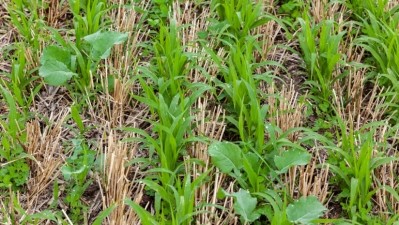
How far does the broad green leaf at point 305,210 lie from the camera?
2277 millimetres

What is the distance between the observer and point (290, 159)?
248cm

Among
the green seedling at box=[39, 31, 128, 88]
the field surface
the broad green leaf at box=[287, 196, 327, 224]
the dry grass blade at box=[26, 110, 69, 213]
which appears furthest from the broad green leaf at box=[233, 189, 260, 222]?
the green seedling at box=[39, 31, 128, 88]

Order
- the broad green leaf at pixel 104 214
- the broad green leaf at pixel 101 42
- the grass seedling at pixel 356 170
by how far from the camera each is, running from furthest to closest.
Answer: the broad green leaf at pixel 101 42 → the grass seedling at pixel 356 170 → the broad green leaf at pixel 104 214

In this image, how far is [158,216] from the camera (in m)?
2.35

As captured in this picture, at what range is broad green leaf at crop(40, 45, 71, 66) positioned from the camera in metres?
2.86

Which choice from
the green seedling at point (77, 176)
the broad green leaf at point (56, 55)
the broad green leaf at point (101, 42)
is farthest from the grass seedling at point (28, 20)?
the green seedling at point (77, 176)

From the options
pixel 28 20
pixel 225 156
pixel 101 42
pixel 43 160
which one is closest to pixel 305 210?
pixel 225 156

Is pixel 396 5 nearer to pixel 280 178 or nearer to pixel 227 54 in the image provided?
pixel 227 54

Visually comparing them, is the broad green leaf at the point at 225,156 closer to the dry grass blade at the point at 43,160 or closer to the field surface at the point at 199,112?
the field surface at the point at 199,112

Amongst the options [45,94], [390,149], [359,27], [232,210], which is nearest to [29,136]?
[45,94]

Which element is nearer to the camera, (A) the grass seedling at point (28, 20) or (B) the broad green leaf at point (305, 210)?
(B) the broad green leaf at point (305, 210)

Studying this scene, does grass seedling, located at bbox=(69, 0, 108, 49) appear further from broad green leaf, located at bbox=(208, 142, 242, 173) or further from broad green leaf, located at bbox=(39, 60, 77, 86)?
broad green leaf, located at bbox=(208, 142, 242, 173)

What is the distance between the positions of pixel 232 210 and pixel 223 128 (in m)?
0.40

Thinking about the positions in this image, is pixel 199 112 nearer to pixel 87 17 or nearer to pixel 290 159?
pixel 290 159
